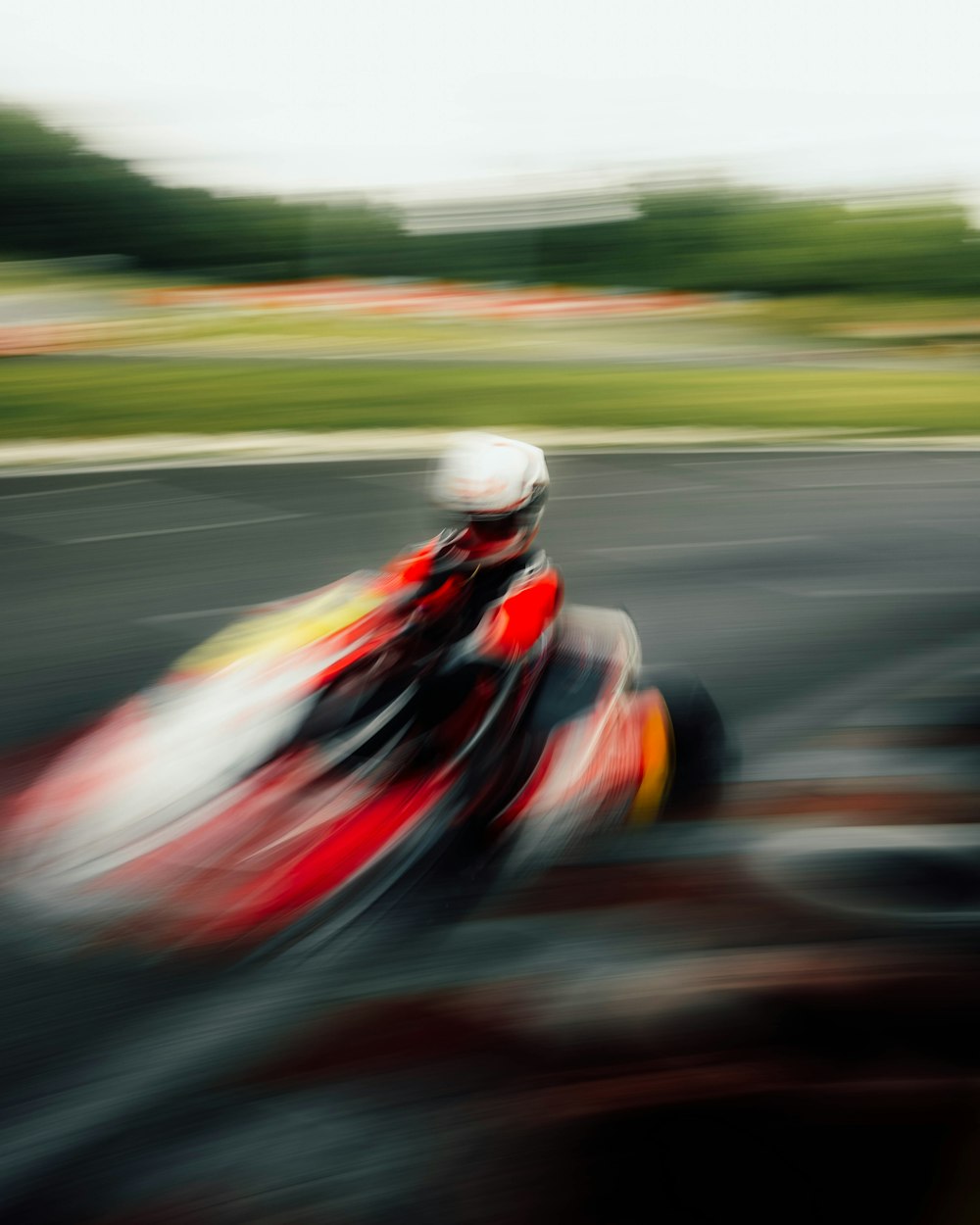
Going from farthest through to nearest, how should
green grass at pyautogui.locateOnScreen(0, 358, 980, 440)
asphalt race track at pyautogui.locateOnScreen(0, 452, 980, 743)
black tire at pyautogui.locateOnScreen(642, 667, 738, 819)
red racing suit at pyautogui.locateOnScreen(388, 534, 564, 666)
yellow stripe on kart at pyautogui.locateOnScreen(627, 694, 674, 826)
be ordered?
green grass at pyautogui.locateOnScreen(0, 358, 980, 440), asphalt race track at pyautogui.locateOnScreen(0, 452, 980, 743), black tire at pyautogui.locateOnScreen(642, 667, 738, 819), yellow stripe on kart at pyautogui.locateOnScreen(627, 694, 674, 826), red racing suit at pyautogui.locateOnScreen(388, 534, 564, 666)

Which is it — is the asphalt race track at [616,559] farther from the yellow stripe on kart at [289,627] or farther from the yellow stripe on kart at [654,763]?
the yellow stripe on kart at [289,627]

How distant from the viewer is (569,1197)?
95.5 inches

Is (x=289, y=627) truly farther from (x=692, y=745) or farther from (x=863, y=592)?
(x=863, y=592)

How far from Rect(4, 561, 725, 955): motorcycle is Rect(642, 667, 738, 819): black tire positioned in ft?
0.72

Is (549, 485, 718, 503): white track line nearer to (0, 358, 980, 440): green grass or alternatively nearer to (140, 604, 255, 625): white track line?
(140, 604, 255, 625): white track line

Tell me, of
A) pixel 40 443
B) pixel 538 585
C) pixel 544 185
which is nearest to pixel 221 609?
pixel 538 585

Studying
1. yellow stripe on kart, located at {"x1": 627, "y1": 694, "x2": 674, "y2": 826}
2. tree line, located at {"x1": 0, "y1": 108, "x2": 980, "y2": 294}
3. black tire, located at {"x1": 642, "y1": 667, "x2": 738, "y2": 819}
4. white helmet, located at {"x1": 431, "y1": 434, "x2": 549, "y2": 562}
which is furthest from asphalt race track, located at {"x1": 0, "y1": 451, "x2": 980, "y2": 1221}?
tree line, located at {"x1": 0, "y1": 108, "x2": 980, "y2": 294}

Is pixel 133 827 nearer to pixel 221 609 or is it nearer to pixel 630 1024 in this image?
pixel 630 1024

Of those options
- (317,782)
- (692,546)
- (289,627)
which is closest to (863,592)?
(692,546)

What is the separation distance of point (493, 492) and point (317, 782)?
93cm

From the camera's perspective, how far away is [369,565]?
702 cm

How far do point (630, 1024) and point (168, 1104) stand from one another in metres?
1.05

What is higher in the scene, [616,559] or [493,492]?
[493,492]

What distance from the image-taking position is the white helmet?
11.4 ft
